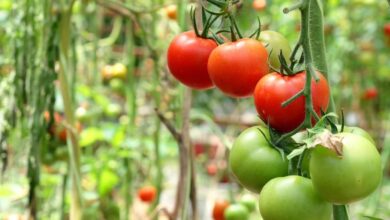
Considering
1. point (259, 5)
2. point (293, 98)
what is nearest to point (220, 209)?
point (259, 5)

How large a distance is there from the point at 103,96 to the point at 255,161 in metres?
1.21

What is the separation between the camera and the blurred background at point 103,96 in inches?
40.1

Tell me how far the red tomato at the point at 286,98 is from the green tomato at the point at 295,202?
1.9 inches

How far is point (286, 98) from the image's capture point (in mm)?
528

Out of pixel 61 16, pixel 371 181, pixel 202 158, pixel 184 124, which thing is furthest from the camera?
pixel 202 158

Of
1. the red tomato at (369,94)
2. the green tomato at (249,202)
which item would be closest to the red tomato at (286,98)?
the green tomato at (249,202)

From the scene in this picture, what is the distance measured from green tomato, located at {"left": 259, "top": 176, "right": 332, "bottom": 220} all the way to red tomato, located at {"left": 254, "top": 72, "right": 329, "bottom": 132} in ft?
0.16

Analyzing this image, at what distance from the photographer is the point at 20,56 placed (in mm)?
1018

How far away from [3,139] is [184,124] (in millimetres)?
312

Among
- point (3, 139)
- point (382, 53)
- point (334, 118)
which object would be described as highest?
point (334, 118)

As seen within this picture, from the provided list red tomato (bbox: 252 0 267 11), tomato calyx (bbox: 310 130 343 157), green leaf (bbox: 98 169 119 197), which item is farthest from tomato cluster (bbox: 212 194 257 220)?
tomato calyx (bbox: 310 130 343 157)

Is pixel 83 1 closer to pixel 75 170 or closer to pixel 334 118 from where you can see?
pixel 75 170

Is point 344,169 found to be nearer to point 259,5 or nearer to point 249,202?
point 249,202

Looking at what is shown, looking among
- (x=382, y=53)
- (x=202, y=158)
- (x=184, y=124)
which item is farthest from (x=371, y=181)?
(x=382, y=53)
